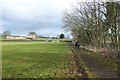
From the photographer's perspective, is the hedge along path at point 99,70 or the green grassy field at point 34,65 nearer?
the hedge along path at point 99,70

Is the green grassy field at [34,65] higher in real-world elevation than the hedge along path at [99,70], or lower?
lower

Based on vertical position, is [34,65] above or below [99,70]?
below

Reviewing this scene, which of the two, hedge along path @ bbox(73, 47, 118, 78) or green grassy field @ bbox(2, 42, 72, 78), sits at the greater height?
hedge along path @ bbox(73, 47, 118, 78)

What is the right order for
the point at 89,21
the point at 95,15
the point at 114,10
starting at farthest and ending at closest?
the point at 89,21
the point at 95,15
the point at 114,10

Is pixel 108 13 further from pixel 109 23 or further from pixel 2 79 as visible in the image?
pixel 2 79

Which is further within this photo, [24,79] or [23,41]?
[23,41]

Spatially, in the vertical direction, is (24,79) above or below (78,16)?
below

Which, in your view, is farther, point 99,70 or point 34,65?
point 34,65

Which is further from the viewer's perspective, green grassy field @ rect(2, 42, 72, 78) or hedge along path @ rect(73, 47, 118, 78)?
green grassy field @ rect(2, 42, 72, 78)

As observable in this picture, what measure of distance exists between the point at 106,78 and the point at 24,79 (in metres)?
3.43

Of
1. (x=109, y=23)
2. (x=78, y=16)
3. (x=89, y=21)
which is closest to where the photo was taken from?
(x=109, y=23)

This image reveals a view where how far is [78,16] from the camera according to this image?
5512 centimetres

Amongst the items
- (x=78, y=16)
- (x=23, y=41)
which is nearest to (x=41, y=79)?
(x=78, y=16)

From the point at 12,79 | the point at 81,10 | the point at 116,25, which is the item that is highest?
the point at 81,10
